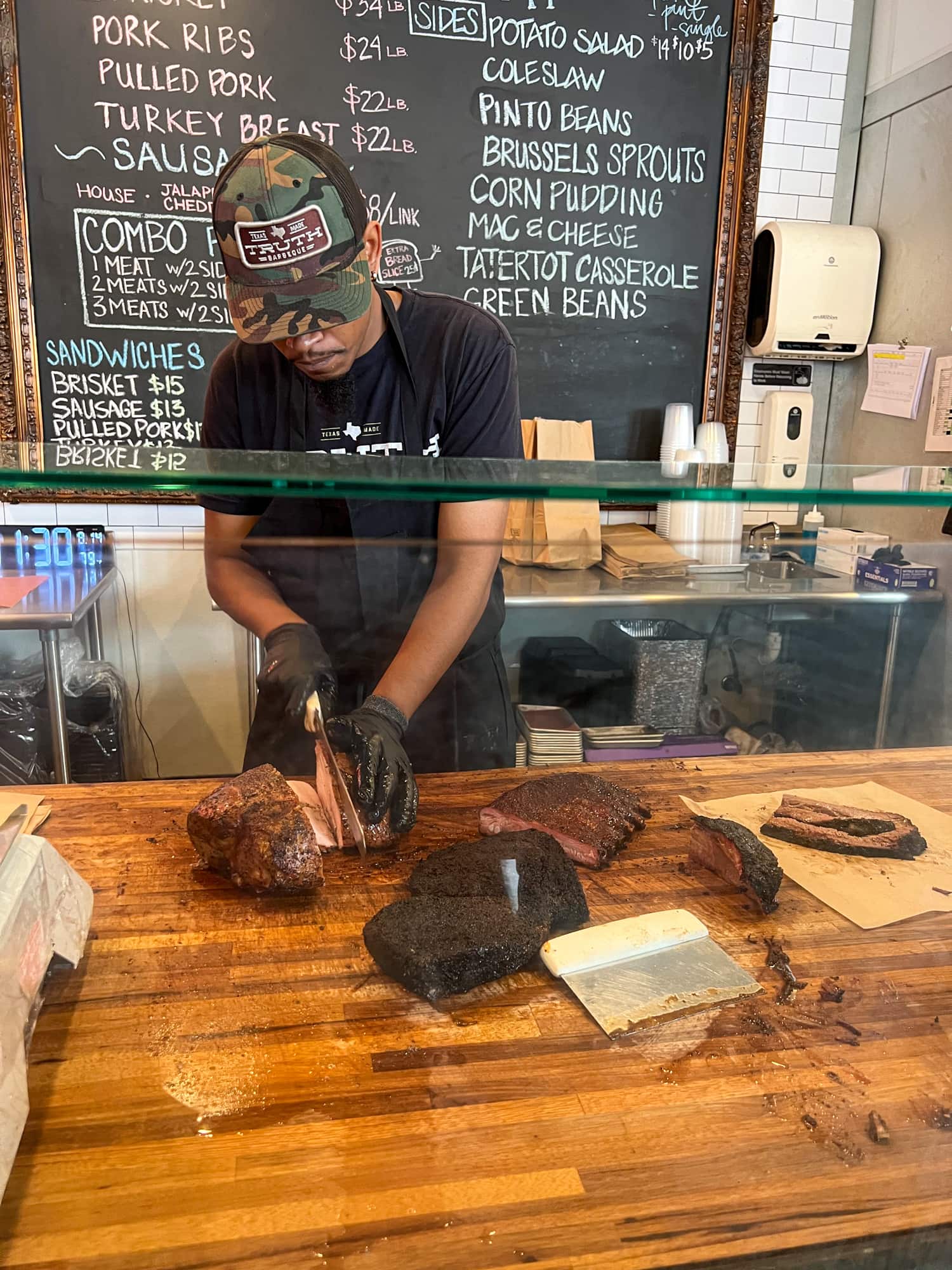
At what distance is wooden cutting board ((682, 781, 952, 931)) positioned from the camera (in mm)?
1203

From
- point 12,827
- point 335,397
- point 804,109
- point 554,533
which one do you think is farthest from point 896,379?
point 12,827

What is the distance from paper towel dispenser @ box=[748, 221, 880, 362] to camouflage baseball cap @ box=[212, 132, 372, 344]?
2397 mm

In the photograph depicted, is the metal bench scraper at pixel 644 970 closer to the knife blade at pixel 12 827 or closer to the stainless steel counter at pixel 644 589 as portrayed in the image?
the stainless steel counter at pixel 644 589

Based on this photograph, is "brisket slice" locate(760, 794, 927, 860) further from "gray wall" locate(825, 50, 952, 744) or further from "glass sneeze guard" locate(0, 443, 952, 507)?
"gray wall" locate(825, 50, 952, 744)

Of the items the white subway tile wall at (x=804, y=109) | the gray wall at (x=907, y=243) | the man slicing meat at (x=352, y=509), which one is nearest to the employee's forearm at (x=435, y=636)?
the man slicing meat at (x=352, y=509)

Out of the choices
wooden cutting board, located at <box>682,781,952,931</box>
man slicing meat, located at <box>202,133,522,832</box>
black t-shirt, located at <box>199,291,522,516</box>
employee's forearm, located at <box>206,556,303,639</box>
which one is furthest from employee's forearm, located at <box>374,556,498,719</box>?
wooden cutting board, located at <box>682,781,952,931</box>

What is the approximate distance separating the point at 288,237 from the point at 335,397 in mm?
263

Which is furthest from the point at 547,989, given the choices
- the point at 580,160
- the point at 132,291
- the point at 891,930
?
the point at 580,160

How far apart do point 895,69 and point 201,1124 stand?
408 cm

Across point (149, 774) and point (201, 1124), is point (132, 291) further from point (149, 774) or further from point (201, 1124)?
point (201, 1124)

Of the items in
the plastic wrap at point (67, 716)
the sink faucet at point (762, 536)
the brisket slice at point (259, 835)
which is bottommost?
the brisket slice at point (259, 835)

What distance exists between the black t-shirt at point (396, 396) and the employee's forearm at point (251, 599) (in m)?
0.38

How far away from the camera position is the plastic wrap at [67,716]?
3.51 feet

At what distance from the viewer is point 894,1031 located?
1015 millimetres
